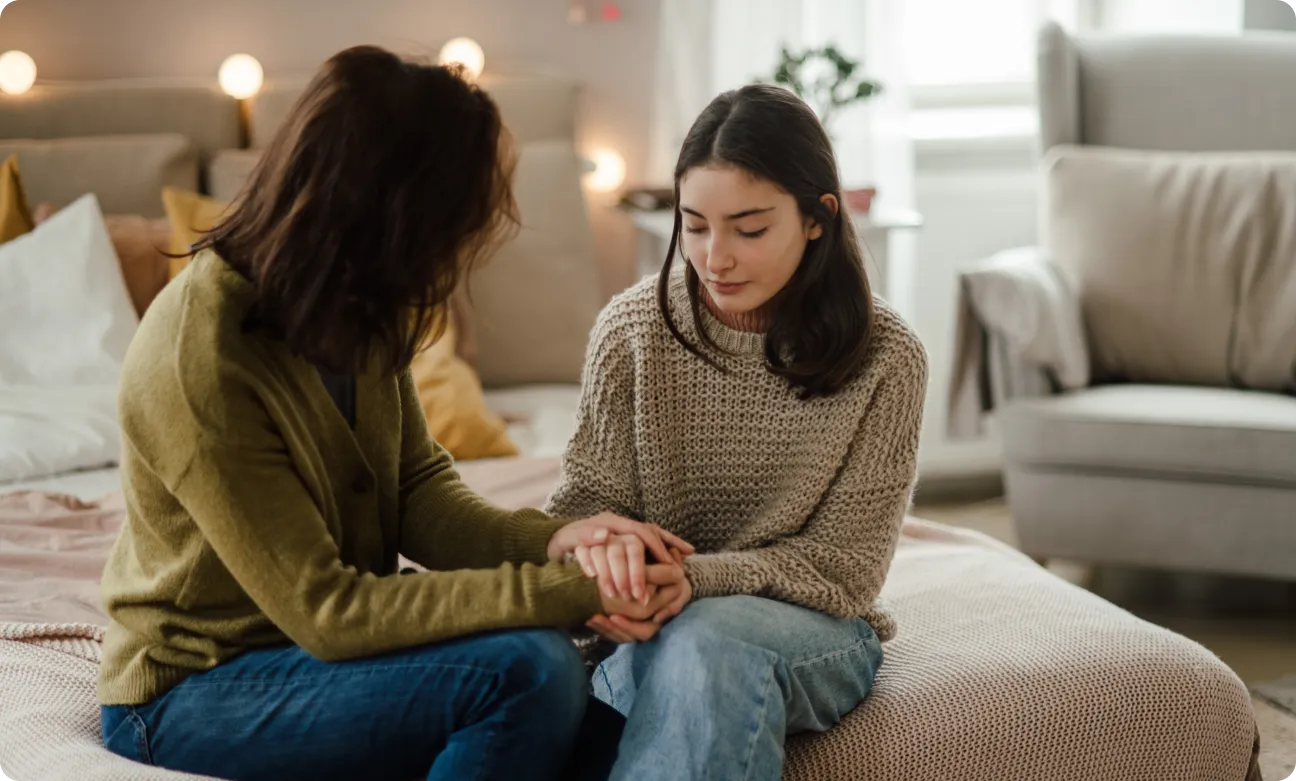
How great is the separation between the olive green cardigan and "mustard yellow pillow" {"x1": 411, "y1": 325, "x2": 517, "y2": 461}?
1.09m

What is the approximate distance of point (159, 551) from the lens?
1.18 m

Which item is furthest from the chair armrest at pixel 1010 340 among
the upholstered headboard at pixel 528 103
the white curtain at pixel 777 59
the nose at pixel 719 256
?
the nose at pixel 719 256

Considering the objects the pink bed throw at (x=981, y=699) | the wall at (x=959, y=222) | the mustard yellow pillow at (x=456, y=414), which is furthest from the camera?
the wall at (x=959, y=222)

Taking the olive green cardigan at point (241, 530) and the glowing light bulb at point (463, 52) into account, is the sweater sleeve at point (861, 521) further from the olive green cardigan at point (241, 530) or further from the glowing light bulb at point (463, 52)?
the glowing light bulb at point (463, 52)

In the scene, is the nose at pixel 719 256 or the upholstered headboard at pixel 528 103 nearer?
the nose at pixel 719 256

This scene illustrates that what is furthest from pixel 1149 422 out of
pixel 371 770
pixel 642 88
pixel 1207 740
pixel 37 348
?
pixel 37 348

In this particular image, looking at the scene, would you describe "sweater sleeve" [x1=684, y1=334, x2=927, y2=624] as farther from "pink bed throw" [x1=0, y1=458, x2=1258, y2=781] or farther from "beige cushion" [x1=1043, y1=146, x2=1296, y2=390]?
"beige cushion" [x1=1043, y1=146, x2=1296, y2=390]

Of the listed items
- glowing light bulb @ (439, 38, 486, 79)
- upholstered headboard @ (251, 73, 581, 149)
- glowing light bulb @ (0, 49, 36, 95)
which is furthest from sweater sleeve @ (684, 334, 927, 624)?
glowing light bulb @ (0, 49, 36, 95)

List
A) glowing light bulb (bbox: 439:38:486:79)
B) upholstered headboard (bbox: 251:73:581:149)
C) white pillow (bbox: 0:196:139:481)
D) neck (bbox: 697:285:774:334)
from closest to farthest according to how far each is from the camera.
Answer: neck (bbox: 697:285:774:334) → white pillow (bbox: 0:196:139:481) → upholstered headboard (bbox: 251:73:581:149) → glowing light bulb (bbox: 439:38:486:79)

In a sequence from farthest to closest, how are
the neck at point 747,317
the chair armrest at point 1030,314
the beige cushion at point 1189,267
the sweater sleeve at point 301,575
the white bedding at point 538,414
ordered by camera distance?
the beige cushion at point 1189,267 → the chair armrest at point 1030,314 → the white bedding at point 538,414 → the neck at point 747,317 → the sweater sleeve at point 301,575

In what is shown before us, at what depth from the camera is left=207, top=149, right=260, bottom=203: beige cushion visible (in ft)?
9.20

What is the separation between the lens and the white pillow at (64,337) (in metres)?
2.25

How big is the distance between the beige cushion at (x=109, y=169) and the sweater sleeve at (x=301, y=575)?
1762 millimetres

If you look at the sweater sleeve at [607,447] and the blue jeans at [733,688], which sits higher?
the sweater sleeve at [607,447]
